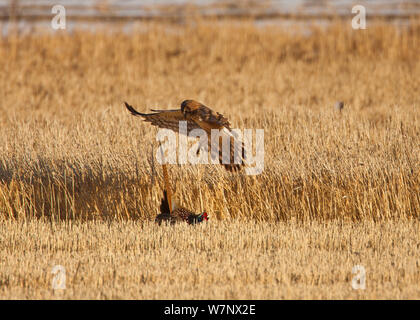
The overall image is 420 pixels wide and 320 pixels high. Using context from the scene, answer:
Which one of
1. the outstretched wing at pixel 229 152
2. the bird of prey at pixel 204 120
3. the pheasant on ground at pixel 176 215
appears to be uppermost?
the bird of prey at pixel 204 120

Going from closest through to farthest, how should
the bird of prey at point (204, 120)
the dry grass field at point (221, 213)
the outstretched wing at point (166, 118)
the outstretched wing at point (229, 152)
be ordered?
the dry grass field at point (221, 213), the bird of prey at point (204, 120), the outstretched wing at point (229, 152), the outstretched wing at point (166, 118)

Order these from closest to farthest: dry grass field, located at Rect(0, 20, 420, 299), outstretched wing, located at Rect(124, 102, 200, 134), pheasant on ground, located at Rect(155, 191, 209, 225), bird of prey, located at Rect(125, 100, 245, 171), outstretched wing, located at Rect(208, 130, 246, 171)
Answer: dry grass field, located at Rect(0, 20, 420, 299), bird of prey, located at Rect(125, 100, 245, 171), outstretched wing, located at Rect(208, 130, 246, 171), outstretched wing, located at Rect(124, 102, 200, 134), pheasant on ground, located at Rect(155, 191, 209, 225)

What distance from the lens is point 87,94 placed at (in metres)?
22.4

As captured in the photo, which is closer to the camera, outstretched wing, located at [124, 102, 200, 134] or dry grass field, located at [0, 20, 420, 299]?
dry grass field, located at [0, 20, 420, 299]

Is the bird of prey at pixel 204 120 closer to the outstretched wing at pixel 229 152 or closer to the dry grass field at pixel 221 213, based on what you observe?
the outstretched wing at pixel 229 152

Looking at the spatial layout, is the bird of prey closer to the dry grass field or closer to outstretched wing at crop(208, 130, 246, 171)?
outstretched wing at crop(208, 130, 246, 171)

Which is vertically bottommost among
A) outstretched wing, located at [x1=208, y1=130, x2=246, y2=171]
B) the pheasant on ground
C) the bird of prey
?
the pheasant on ground

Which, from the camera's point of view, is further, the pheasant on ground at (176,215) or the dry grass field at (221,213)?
the pheasant on ground at (176,215)

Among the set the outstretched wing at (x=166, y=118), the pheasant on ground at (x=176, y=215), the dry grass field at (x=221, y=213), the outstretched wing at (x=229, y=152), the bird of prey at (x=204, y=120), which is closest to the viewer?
the dry grass field at (x=221, y=213)

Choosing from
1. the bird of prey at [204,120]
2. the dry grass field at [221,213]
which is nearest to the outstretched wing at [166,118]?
the bird of prey at [204,120]

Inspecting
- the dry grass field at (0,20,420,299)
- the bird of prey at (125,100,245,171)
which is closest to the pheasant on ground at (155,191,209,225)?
the dry grass field at (0,20,420,299)

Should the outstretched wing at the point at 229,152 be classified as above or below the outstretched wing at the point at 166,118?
below

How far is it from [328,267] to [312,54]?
18384mm

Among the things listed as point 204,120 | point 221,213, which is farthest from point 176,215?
point 204,120
